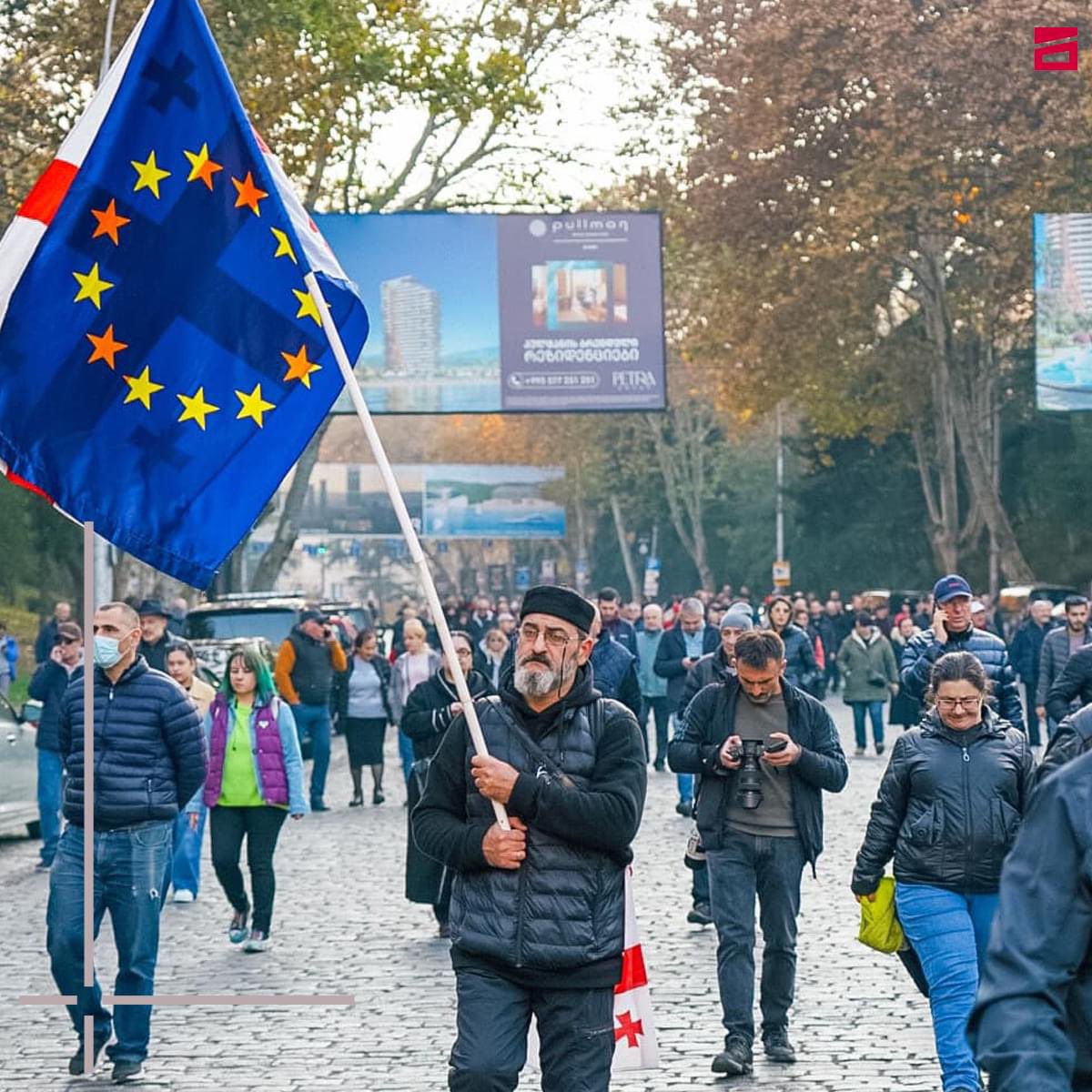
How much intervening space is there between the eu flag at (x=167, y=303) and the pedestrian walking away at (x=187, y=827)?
5.93 metres

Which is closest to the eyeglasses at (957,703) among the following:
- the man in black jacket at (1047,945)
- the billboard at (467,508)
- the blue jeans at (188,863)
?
the man in black jacket at (1047,945)

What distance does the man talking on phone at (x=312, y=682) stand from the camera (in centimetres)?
2091

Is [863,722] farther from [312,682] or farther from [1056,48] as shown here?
[1056,48]

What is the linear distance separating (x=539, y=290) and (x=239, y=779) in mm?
21612

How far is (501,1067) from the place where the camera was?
6.04m

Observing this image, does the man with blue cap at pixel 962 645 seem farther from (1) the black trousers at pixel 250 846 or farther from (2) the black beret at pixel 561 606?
(2) the black beret at pixel 561 606

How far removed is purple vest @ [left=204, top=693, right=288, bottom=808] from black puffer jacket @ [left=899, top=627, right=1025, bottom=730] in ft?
10.2

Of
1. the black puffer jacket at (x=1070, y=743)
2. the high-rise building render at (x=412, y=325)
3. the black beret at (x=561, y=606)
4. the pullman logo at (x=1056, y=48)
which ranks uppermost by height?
the pullman logo at (x=1056, y=48)

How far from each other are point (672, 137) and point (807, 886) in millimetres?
28276

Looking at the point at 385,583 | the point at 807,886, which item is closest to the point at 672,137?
the point at 807,886

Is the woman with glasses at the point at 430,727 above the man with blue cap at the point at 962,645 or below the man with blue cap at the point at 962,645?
below

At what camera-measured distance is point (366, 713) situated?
20938 millimetres

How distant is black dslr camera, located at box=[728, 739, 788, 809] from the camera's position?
30.7 feet

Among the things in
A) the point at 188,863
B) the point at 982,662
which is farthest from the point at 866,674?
the point at 982,662
